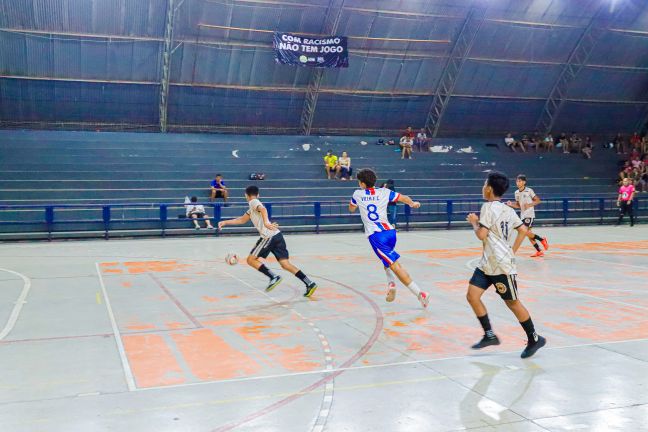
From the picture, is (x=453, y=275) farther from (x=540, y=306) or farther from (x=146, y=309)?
(x=146, y=309)

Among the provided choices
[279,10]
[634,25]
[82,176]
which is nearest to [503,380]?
[82,176]

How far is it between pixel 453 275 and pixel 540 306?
3497mm

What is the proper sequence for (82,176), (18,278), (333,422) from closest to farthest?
1. (333,422)
2. (18,278)
3. (82,176)

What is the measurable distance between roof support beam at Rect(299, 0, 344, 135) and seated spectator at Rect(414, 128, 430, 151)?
5.81 m

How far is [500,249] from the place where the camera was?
7102 mm

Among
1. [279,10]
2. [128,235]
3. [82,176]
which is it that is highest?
[279,10]

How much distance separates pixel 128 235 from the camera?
77.6 feet

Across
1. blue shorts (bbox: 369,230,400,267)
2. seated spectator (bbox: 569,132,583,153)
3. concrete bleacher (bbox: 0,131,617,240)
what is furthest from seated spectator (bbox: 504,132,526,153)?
blue shorts (bbox: 369,230,400,267)

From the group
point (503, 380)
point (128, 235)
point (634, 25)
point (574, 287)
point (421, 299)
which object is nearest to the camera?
point (503, 380)

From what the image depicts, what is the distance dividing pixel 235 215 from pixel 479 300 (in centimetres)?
1876

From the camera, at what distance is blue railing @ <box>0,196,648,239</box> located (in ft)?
75.5

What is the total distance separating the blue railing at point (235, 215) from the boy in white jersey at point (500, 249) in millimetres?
17511

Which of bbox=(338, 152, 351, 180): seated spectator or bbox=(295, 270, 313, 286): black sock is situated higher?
bbox=(338, 152, 351, 180): seated spectator

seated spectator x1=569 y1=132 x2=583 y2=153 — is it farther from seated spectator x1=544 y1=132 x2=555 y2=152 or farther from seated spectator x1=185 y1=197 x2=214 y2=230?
seated spectator x1=185 y1=197 x2=214 y2=230
